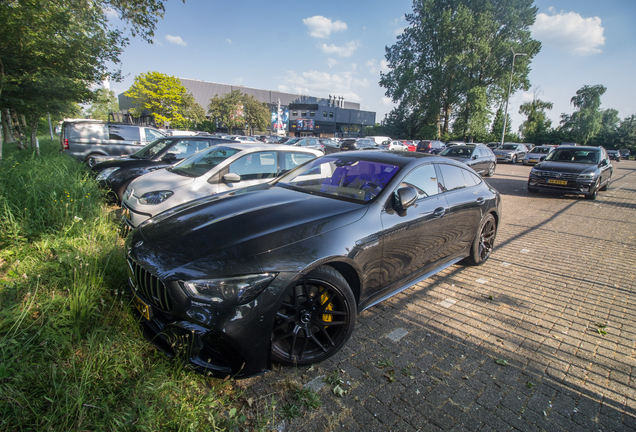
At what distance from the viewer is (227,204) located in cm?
304

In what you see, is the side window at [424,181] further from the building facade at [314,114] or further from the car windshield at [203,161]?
the building facade at [314,114]

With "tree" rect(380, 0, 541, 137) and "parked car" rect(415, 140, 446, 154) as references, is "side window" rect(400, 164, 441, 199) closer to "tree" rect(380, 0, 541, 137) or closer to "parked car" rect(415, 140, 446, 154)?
"parked car" rect(415, 140, 446, 154)

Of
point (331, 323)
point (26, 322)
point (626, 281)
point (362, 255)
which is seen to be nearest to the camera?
point (26, 322)

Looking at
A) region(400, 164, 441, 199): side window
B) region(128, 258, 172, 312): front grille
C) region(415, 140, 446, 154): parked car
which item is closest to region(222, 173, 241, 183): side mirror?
region(128, 258, 172, 312): front grille

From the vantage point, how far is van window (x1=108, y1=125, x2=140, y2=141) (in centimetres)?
1186

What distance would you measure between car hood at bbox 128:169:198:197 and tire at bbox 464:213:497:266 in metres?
4.31

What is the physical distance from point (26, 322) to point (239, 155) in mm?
3685

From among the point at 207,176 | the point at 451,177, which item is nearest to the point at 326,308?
the point at 451,177

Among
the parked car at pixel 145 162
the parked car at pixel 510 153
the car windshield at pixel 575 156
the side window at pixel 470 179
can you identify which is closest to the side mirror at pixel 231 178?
the parked car at pixel 145 162

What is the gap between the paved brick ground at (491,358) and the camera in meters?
2.14

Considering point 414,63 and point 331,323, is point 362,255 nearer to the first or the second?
point 331,323

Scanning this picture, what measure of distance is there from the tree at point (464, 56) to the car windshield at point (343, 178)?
4296cm

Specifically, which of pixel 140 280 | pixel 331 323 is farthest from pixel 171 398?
pixel 331 323

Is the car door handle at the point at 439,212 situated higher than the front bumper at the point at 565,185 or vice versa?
the car door handle at the point at 439,212
